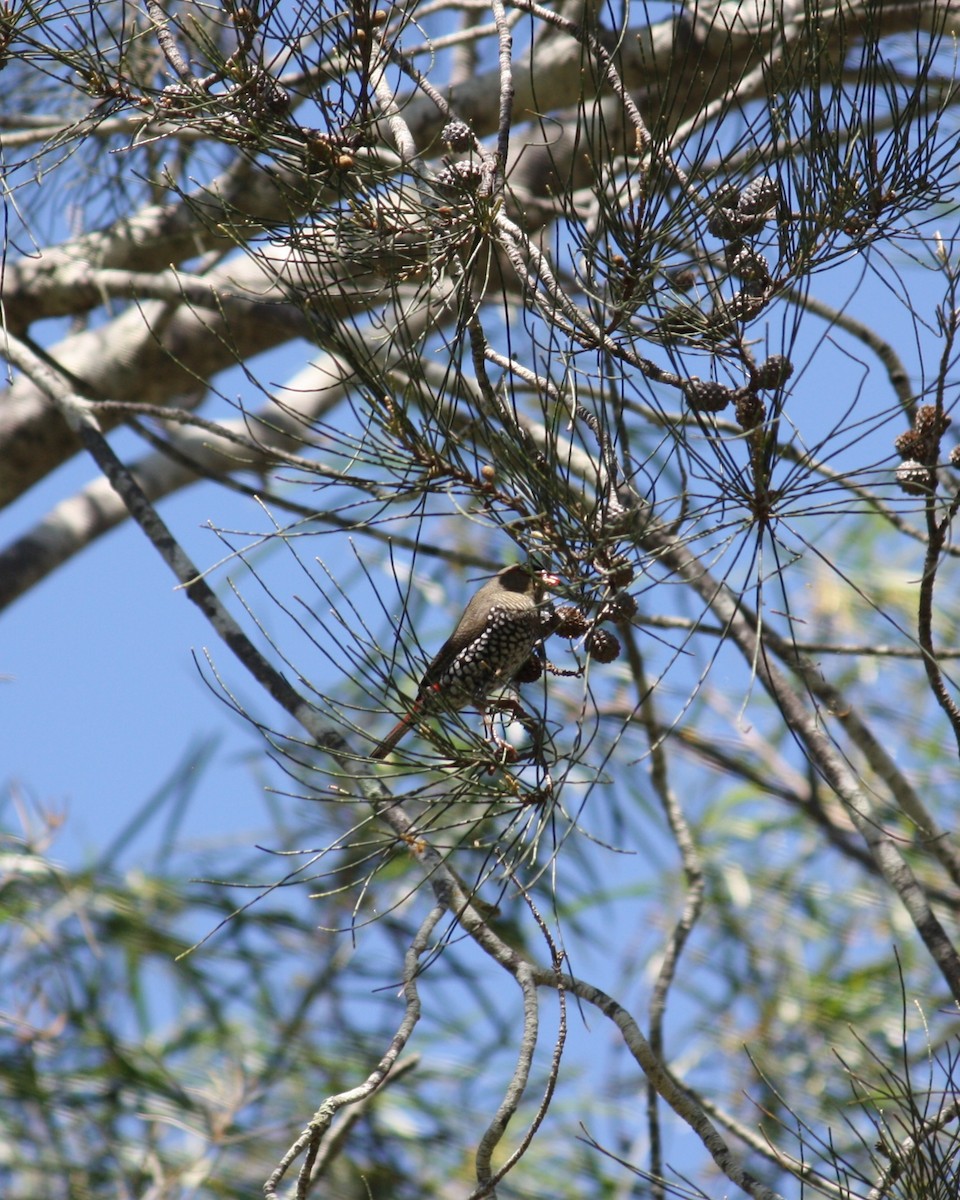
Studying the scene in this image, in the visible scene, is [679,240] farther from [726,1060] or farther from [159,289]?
[726,1060]

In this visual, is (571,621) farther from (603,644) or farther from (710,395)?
(710,395)

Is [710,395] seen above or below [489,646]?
above

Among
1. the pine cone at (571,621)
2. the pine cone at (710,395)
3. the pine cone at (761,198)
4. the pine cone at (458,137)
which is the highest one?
the pine cone at (761,198)

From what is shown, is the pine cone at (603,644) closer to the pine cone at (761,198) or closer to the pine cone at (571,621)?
the pine cone at (571,621)

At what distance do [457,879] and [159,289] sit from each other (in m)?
1.63

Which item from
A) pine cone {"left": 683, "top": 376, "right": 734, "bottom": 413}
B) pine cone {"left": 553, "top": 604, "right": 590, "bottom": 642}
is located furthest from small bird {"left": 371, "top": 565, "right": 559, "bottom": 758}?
pine cone {"left": 683, "top": 376, "right": 734, "bottom": 413}

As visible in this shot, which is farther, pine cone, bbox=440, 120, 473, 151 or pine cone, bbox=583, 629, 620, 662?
pine cone, bbox=440, 120, 473, 151

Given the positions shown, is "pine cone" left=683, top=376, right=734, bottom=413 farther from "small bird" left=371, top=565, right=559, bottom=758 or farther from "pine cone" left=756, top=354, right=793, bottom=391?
"small bird" left=371, top=565, right=559, bottom=758

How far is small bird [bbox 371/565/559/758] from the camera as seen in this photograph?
153 cm

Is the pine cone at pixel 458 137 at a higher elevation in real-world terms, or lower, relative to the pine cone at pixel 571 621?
higher

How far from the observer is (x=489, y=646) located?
5.58ft

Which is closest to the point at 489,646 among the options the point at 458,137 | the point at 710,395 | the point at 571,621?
the point at 571,621

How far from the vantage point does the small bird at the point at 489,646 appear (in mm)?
1529

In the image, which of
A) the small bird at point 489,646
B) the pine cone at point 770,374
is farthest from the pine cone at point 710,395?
the small bird at point 489,646
